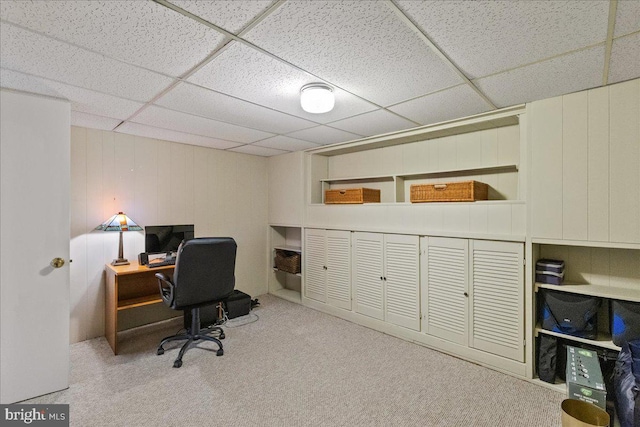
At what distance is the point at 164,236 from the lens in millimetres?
3520

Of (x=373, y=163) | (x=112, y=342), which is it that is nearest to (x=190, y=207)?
(x=112, y=342)

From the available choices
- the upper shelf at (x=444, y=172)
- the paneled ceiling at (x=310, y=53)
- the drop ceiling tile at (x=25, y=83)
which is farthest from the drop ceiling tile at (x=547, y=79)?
the drop ceiling tile at (x=25, y=83)

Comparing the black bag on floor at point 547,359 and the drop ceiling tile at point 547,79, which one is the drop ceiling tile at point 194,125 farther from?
the black bag on floor at point 547,359

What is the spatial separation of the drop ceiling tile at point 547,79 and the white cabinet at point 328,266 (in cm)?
217

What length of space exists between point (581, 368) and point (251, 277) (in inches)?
154

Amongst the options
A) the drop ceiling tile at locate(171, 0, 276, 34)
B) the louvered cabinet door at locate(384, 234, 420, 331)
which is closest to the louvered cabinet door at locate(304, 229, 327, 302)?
the louvered cabinet door at locate(384, 234, 420, 331)

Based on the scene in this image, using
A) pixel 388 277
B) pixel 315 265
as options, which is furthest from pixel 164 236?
pixel 388 277

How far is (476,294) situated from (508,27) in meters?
2.14

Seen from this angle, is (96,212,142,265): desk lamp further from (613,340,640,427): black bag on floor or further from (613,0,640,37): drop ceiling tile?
(613,340,640,427): black bag on floor

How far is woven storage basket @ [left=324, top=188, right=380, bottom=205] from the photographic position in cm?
366

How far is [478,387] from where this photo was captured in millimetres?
2352

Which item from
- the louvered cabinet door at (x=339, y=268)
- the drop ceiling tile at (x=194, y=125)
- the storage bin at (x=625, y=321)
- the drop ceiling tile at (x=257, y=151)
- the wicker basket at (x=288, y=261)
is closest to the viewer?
the storage bin at (x=625, y=321)

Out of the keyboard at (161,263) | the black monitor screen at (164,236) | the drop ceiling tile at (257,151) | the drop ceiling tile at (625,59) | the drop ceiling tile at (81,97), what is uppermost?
the drop ceiling tile at (257,151)

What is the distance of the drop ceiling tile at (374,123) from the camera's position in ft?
9.18
